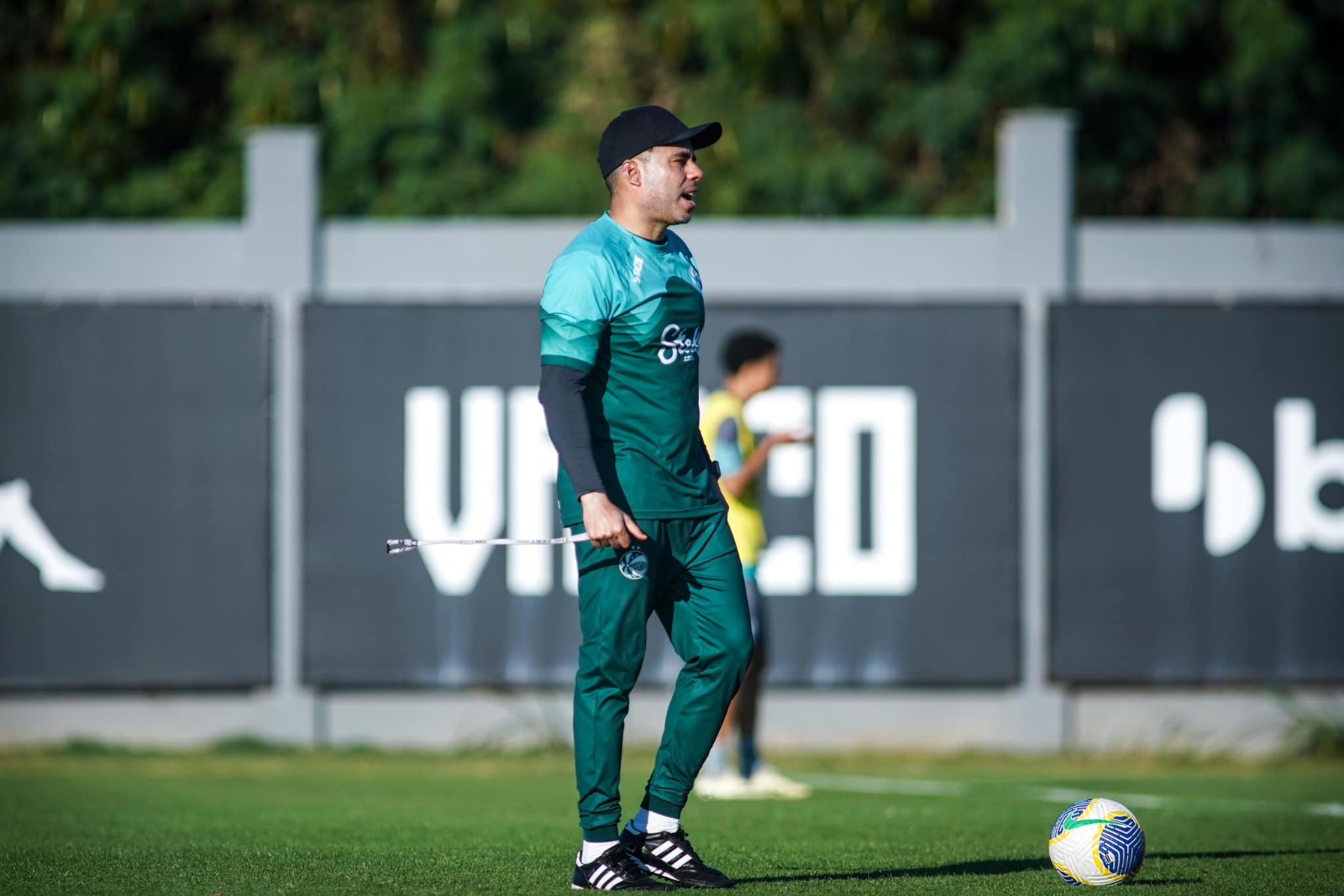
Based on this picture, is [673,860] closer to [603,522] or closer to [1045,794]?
[603,522]

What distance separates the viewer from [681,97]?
19453 mm

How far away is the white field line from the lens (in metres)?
9.12

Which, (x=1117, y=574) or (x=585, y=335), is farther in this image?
(x=1117, y=574)

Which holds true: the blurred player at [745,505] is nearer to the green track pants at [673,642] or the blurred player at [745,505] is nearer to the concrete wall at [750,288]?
the concrete wall at [750,288]

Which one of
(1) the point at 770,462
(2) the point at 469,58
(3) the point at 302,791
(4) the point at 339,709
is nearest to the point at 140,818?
(3) the point at 302,791

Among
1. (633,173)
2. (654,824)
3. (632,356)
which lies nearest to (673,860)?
(654,824)

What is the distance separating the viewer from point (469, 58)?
19375mm

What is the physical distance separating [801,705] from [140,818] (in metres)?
5.40

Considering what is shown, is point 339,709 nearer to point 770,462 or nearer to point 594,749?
point 770,462

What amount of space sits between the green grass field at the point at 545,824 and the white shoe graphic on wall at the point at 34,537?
1155 mm

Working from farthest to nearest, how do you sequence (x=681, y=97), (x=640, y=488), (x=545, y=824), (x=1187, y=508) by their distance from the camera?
(x=681, y=97)
(x=1187, y=508)
(x=545, y=824)
(x=640, y=488)

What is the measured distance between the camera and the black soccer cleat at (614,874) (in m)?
5.32

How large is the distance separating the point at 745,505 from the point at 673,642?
3.64 metres

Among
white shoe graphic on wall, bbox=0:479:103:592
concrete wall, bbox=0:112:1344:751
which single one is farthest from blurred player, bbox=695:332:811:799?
white shoe graphic on wall, bbox=0:479:103:592
